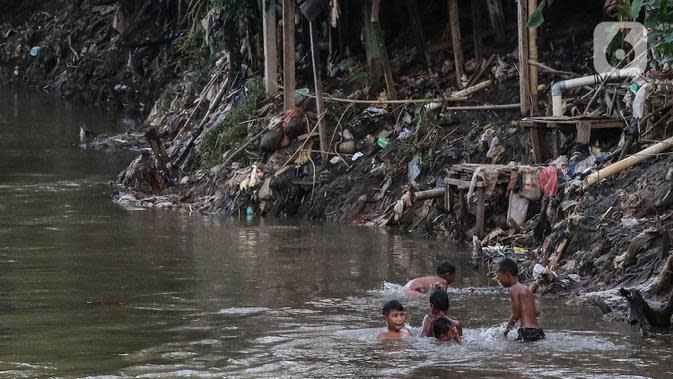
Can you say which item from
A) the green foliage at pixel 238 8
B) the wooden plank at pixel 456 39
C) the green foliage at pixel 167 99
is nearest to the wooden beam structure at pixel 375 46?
the wooden plank at pixel 456 39

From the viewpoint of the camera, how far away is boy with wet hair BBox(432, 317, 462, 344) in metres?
9.61

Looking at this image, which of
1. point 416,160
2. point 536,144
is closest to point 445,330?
point 536,144

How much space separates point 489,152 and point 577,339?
680 cm

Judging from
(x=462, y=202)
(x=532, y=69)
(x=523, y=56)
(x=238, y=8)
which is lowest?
(x=462, y=202)

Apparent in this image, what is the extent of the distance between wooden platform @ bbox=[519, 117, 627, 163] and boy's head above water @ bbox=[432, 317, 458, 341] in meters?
5.75

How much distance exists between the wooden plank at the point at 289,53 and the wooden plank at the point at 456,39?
249 centimetres

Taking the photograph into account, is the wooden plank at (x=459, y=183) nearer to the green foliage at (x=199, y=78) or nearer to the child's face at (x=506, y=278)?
the child's face at (x=506, y=278)

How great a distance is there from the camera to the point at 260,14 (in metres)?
22.6

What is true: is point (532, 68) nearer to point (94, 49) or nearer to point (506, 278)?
point (506, 278)

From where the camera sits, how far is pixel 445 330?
379 inches

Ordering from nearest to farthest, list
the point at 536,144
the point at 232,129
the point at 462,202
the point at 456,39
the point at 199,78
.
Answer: the point at 462,202, the point at 536,144, the point at 456,39, the point at 232,129, the point at 199,78

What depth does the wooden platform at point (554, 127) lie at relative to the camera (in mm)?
14831

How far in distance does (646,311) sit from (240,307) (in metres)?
3.80

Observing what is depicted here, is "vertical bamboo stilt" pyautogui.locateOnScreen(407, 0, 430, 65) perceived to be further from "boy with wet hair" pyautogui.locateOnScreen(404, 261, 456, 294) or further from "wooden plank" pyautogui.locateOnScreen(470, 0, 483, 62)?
"boy with wet hair" pyautogui.locateOnScreen(404, 261, 456, 294)
